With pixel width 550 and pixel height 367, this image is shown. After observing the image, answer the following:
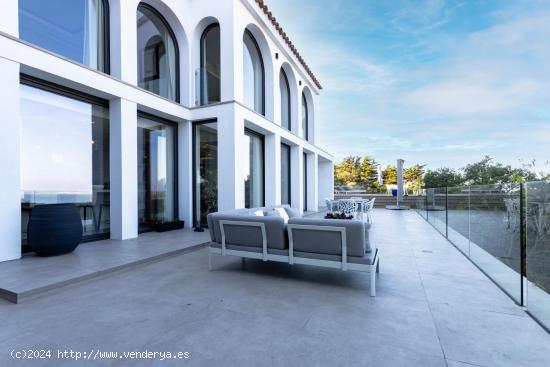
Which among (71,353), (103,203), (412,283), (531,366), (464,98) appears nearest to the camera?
(531,366)

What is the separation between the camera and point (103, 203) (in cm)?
548

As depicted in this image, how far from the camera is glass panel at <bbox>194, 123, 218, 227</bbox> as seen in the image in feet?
23.2

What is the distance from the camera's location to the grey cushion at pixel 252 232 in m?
3.25

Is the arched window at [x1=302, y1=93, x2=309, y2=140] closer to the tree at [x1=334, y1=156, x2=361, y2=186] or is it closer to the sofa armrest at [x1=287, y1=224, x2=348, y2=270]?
the sofa armrest at [x1=287, y1=224, x2=348, y2=270]

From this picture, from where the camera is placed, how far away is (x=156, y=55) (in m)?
6.93

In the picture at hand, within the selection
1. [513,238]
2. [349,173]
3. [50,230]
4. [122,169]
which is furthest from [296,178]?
[349,173]

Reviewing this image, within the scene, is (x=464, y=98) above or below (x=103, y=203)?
above

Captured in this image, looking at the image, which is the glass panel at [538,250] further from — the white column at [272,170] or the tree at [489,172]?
the tree at [489,172]

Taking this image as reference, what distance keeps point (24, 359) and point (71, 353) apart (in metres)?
0.27

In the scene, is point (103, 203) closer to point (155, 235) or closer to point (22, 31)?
point (155, 235)

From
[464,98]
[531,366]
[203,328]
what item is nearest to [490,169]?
[464,98]

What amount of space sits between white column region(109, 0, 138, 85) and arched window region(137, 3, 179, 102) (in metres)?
0.94

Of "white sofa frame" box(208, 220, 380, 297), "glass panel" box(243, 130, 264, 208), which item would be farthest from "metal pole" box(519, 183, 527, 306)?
"glass panel" box(243, 130, 264, 208)

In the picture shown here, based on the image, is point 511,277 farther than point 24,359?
Yes
